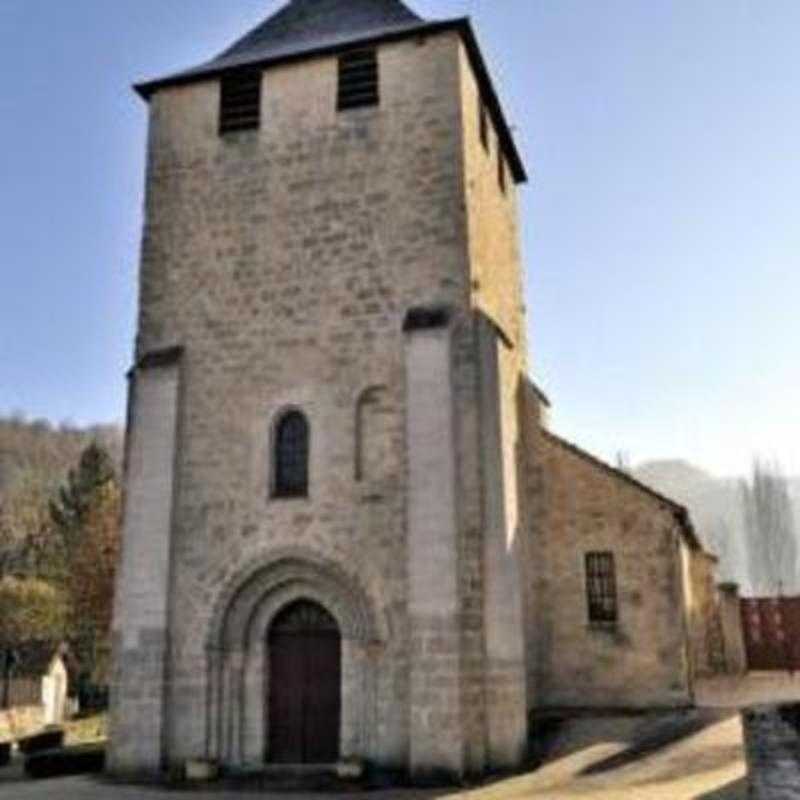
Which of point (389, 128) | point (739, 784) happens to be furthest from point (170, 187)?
point (739, 784)

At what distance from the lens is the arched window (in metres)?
17.1

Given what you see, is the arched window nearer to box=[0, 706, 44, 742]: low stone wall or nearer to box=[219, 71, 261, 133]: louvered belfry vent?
box=[219, 71, 261, 133]: louvered belfry vent

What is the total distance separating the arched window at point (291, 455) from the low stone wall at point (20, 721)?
12720 mm

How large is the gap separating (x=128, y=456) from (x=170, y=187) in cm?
509

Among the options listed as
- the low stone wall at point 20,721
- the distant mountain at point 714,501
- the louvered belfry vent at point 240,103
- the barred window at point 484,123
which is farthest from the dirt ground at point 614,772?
the distant mountain at point 714,501

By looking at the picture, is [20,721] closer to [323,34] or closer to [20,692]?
[20,692]

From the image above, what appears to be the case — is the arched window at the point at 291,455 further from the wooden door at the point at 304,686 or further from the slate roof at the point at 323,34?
the slate roof at the point at 323,34

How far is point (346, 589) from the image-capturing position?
640 inches

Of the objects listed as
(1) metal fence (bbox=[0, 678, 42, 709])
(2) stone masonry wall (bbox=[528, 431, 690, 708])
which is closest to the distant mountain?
(1) metal fence (bbox=[0, 678, 42, 709])

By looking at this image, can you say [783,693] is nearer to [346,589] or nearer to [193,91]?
[346,589]

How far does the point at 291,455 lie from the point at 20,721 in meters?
15.1

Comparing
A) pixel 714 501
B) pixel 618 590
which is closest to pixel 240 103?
pixel 618 590

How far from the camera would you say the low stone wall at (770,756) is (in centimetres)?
640

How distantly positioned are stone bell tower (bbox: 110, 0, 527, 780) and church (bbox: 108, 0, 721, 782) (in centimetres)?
4
